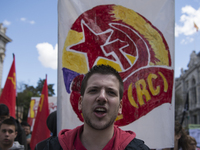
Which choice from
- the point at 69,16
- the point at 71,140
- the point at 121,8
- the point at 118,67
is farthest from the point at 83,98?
the point at 121,8

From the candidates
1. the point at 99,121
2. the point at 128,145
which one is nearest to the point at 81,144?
the point at 99,121

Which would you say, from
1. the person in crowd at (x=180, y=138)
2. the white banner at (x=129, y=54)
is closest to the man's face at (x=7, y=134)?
the white banner at (x=129, y=54)

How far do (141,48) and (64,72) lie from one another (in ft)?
3.12

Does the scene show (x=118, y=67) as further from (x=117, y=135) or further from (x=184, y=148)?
(x=184, y=148)

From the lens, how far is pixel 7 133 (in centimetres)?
313

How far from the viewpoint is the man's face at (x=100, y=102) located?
58.7 inches

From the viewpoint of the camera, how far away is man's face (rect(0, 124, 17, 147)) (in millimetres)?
3094

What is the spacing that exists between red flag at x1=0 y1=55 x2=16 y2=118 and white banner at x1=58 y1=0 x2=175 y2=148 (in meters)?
2.62

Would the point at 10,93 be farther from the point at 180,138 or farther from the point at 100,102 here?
the point at 100,102

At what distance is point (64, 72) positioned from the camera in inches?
92.9

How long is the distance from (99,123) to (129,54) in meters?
1.29

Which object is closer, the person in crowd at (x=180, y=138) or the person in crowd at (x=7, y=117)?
the person in crowd at (x=180, y=138)

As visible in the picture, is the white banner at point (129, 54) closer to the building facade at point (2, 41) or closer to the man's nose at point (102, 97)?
the man's nose at point (102, 97)

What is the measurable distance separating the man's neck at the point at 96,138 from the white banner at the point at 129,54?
77 centimetres
